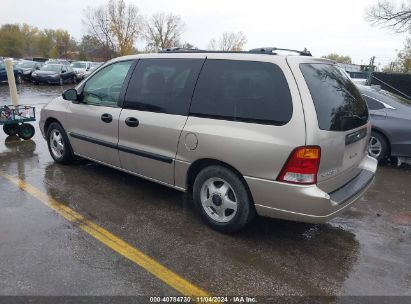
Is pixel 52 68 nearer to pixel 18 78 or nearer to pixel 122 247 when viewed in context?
pixel 18 78

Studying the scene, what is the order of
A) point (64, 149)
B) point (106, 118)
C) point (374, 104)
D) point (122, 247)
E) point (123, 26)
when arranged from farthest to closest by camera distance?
1. point (123, 26)
2. point (374, 104)
3. point (64, 149)
4. point (106, 118)
5. point (122, 247)

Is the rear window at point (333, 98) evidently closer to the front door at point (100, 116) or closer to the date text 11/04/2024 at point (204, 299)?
the date text 11/04/2024 at point (204, 299)

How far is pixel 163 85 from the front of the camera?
4262mm

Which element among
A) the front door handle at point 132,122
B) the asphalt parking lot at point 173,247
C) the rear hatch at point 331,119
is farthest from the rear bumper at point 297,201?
the front door handle at point 132,122

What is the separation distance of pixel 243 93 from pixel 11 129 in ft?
20.2

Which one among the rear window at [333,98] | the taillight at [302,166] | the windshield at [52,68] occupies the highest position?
the windshield at [52,68]

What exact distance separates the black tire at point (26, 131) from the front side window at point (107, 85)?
3.07 m

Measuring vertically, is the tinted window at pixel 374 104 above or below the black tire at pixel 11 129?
above

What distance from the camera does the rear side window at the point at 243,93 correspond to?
3.37m

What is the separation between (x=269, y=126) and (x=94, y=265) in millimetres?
1943

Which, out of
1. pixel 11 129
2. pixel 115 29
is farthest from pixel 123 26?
pixel 11 129

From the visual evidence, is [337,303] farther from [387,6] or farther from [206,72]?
[387,6]

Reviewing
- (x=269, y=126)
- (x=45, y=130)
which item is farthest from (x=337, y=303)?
(x=45, y=130)

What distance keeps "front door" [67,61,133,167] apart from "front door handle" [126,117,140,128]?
0.22m
